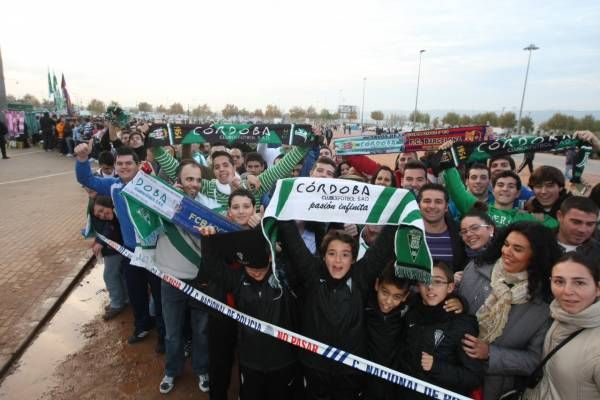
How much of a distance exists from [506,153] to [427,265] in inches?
107

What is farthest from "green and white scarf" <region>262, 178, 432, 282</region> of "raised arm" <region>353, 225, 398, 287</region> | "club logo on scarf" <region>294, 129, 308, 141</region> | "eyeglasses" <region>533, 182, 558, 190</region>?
"eyeglasses" <region>533, 182, 558, 190</region>

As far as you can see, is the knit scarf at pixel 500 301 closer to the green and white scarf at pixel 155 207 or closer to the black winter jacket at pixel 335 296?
the black winter jacket at pixel 335 296

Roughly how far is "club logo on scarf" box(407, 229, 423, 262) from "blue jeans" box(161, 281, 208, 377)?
216 centimetres

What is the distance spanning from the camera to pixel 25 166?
17938mm

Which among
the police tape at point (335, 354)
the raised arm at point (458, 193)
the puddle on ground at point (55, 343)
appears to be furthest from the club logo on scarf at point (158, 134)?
the raised arm at point (458, 193)

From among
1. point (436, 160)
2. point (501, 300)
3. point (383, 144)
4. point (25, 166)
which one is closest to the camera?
point (501, 300)

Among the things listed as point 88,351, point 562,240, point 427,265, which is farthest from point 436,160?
point 88,351

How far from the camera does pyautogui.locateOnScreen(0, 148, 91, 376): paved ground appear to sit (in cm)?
516

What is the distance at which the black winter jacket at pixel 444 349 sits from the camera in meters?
2.43

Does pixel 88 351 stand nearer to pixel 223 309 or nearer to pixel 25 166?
pixel 223 309

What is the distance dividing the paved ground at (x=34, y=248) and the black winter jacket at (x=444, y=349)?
444cm

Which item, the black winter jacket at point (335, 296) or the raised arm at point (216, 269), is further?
the raised arm at point (216, 269)

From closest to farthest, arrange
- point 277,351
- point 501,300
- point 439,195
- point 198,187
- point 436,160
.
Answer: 1. point 501,300
2. point 277,351
3. point 439,195
4. point 198,187
5. point 436,160

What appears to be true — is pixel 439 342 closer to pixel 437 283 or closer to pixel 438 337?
pixel 438 337
